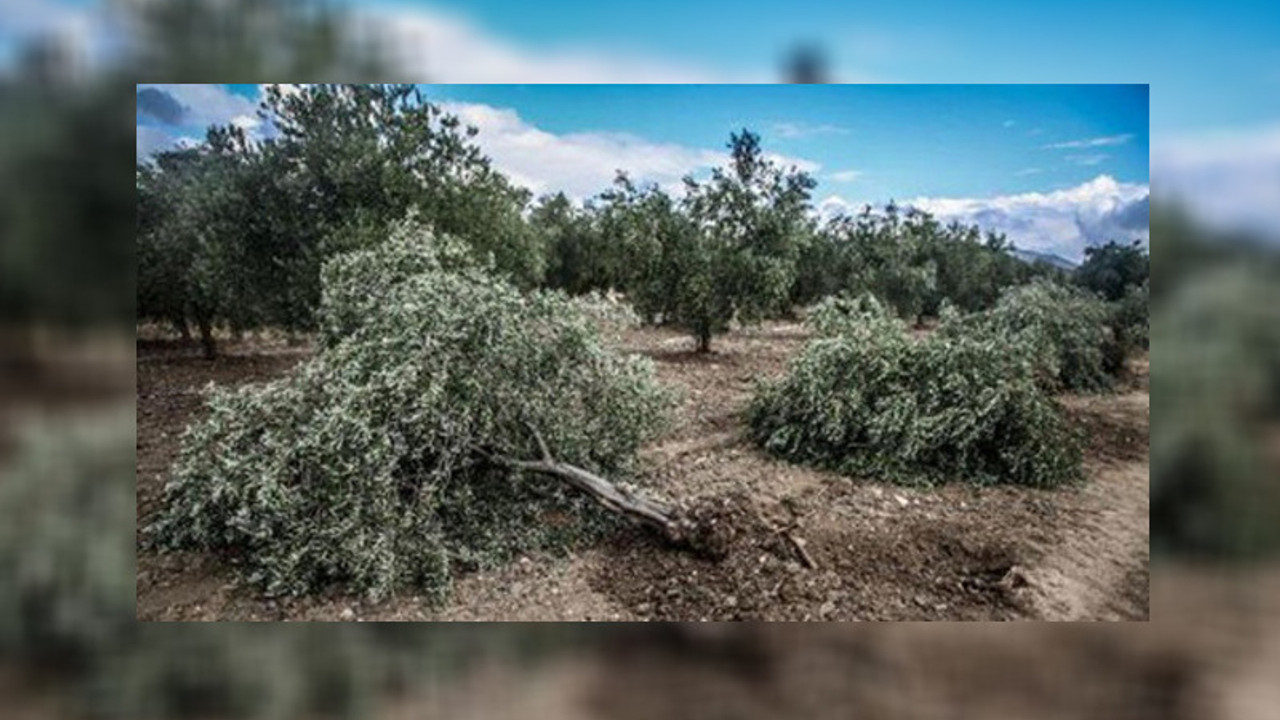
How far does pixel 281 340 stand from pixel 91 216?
537 cm

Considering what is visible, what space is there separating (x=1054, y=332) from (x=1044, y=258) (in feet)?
3.69

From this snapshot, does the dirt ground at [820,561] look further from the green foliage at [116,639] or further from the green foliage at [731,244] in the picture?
the green foliage at [731,244]

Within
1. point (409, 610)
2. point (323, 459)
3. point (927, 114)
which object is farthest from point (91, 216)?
point (927, 114)

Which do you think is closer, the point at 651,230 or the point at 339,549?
the point at 339,549

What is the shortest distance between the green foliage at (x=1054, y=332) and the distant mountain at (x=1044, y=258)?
286mm

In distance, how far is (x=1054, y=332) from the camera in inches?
227

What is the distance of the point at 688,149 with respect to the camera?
468 centimetres

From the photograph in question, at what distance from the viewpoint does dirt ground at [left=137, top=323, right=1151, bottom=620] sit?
11.3 feet

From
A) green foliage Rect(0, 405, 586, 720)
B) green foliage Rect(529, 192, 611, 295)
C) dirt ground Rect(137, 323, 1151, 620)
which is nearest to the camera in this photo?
green foliage Rect(0, 405, 586, 720)

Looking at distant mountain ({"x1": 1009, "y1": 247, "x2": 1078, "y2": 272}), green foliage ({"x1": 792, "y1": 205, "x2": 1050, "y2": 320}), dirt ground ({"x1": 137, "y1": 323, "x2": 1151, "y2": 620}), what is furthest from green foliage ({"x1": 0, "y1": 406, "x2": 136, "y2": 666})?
distant mountain ({"x1": 1009, "y1": 247, "x2": 1078, "y2": 272})

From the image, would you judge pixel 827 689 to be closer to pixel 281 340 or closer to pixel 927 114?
pixel 927 114

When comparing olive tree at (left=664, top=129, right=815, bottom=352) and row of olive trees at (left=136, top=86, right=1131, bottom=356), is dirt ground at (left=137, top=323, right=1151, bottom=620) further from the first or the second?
olive tree at (left=664, top=129, right=815, bottom=352)

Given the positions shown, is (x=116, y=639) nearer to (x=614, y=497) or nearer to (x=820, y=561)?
(x=614, y=497)

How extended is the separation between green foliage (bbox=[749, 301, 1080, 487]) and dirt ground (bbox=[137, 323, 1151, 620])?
0.16 metres
